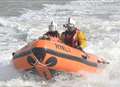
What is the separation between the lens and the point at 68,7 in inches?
778

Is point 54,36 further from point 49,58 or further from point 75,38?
point 49,58

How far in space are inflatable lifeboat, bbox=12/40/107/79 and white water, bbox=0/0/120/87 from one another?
0.87 feet

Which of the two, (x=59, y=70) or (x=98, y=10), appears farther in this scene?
(x=98, y=10)

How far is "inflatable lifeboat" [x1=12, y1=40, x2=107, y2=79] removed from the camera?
8.91 meters

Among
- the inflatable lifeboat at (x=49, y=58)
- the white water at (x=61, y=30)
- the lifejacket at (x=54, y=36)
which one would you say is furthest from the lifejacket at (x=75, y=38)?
the white water at (x=61, y=30)

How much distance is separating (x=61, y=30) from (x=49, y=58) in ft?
19.9

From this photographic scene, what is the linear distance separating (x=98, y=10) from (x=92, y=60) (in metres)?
9.19

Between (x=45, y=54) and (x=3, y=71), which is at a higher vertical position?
(x=45, y=54)

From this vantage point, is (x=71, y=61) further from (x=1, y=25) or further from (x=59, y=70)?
(x=1, y=25)

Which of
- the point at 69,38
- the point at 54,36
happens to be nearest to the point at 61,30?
the point at 69,38

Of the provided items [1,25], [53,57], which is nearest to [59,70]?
[53,57]

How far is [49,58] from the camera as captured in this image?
8.92 m

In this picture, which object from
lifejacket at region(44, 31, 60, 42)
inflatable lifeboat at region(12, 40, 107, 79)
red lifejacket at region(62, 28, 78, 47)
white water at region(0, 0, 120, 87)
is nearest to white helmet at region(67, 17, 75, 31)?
red lifejacket at region(62, 28, 78, 47)

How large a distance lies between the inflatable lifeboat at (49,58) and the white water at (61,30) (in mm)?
266
